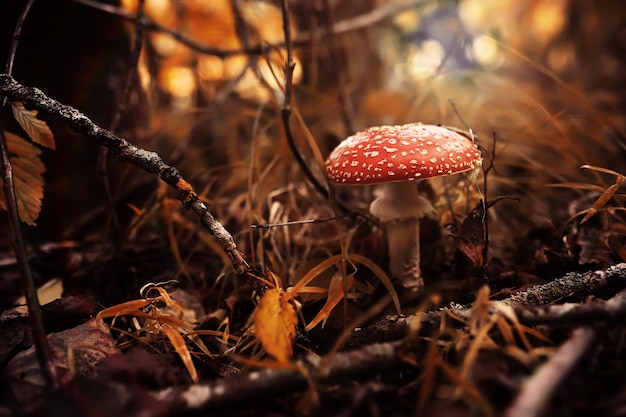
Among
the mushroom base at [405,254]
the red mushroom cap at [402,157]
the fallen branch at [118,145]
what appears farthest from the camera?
the mushroom base at [405,254]

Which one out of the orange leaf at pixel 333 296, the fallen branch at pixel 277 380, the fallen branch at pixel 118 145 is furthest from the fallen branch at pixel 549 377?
the fallen branch at pixel 118 145

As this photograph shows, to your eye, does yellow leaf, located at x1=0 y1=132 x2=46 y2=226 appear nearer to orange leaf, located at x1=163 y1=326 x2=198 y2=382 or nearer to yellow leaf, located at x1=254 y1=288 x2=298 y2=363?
orange leaf, located at x1=163 y1=326 x2=198 y2=382

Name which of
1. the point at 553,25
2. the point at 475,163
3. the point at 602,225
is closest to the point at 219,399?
the point at 475,163

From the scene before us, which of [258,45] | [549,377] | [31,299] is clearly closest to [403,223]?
[549,377]

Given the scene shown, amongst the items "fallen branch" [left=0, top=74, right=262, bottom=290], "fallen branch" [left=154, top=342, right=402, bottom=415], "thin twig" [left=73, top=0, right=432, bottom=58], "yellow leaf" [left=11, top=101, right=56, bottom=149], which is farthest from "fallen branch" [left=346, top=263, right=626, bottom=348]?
"thin twig" [left=73, top=0, right=432, bottom=58]

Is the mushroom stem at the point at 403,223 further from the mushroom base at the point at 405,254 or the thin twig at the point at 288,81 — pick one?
the thin twig at the point at 288,81

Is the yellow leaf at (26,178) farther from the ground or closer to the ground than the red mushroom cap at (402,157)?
farther from the ground
